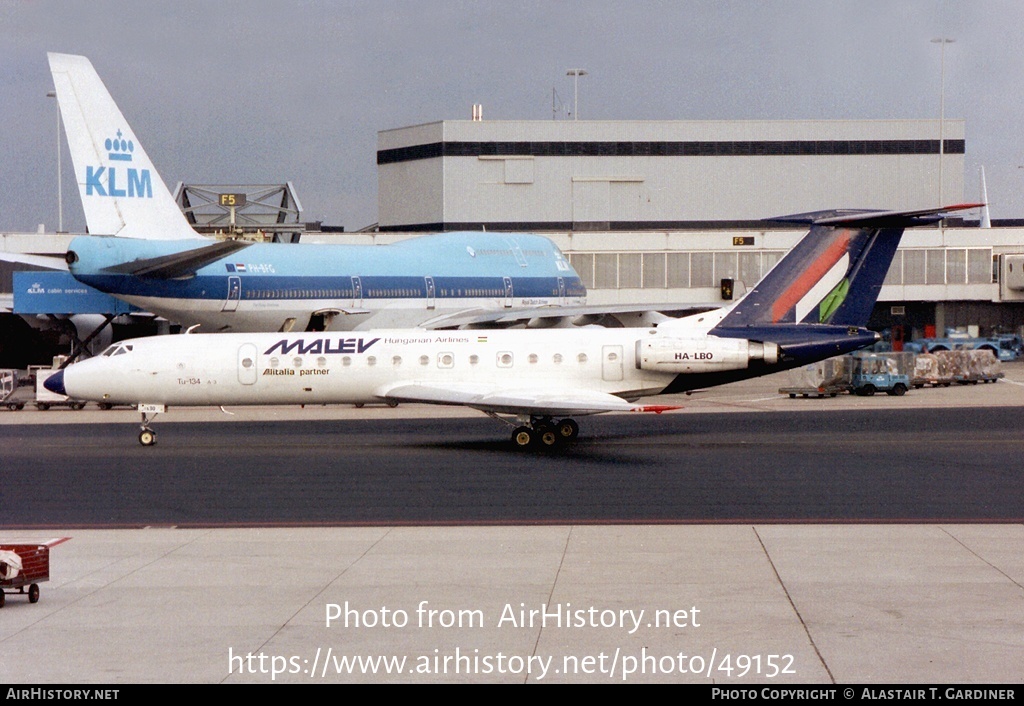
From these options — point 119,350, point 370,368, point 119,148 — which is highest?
point 119,148

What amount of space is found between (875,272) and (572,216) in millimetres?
54025

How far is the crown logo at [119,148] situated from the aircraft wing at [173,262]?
11.6ft

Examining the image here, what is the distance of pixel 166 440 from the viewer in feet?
99.9

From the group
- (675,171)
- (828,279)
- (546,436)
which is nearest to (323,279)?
(546,436)

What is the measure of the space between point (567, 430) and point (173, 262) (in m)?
16.9

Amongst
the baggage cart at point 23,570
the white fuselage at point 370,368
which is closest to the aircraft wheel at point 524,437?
the white fuselage at point 370,368

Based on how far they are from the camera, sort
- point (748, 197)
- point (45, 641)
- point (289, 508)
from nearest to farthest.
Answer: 1. point (45, 641)
2. point (289, 508)
3. point (748, 197)

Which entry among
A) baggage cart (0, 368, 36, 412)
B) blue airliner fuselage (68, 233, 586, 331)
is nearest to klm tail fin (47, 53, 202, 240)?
blue airliner fuselage (68, 233, 586, 331)

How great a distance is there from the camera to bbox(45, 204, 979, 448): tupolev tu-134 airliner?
94.0 ft

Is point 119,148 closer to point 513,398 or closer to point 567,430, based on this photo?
point 513,398

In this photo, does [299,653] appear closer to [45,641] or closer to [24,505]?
[45,641]

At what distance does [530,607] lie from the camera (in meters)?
12.9

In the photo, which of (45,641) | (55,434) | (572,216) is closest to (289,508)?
(45,641)

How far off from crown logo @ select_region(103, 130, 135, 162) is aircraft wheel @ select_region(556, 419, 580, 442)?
1963 centimetres
